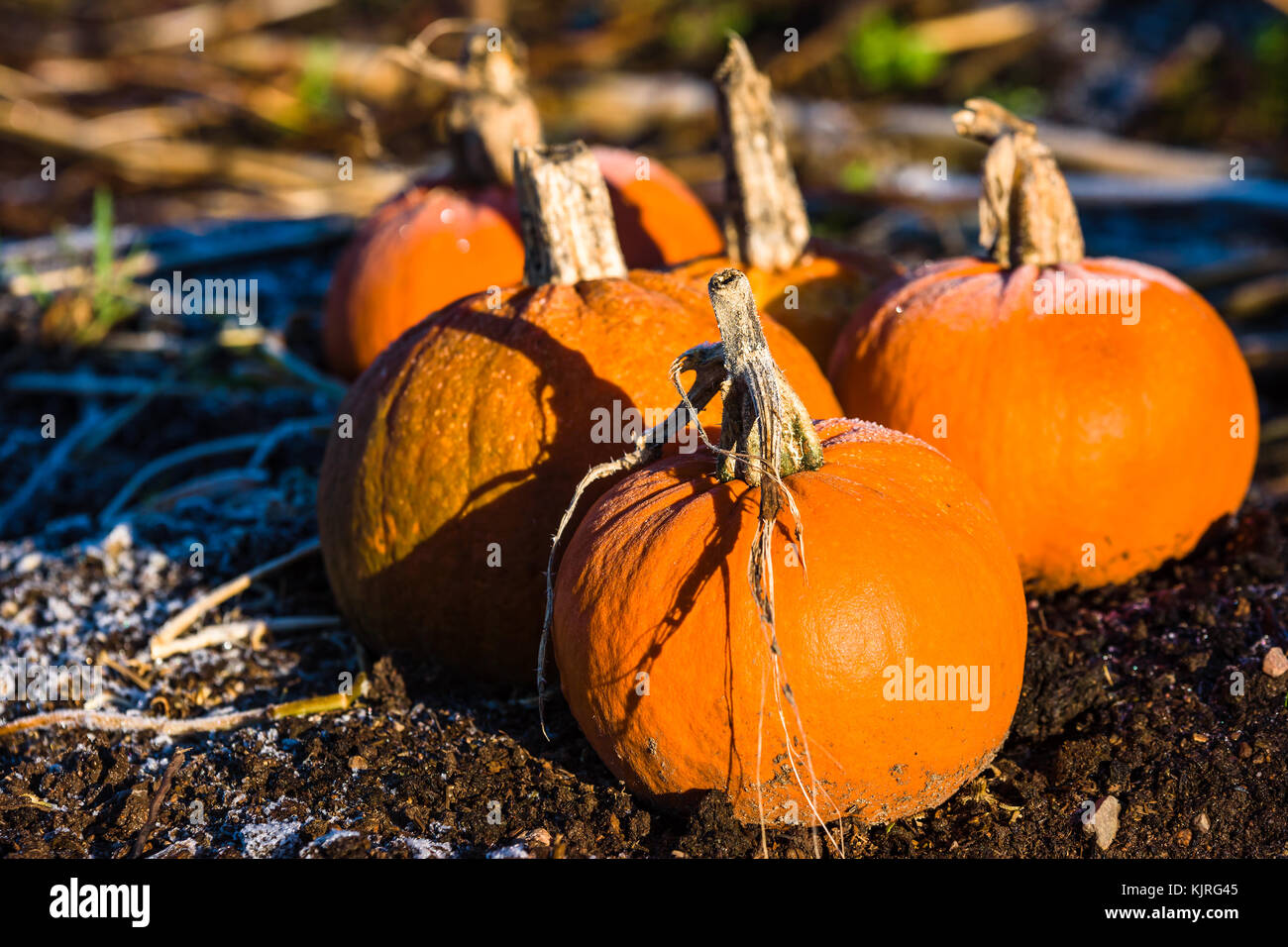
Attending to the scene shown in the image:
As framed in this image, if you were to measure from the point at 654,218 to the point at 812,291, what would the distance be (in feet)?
2.76

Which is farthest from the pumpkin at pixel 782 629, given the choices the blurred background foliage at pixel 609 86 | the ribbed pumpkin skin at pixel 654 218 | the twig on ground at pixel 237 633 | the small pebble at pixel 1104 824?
the blurred background foliage at pixel 609 86

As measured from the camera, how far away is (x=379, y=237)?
15.9ft

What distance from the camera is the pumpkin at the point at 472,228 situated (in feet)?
14.9

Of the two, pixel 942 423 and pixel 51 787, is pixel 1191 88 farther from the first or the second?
pixel 51 787

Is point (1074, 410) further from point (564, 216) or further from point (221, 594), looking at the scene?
point (221, 594)

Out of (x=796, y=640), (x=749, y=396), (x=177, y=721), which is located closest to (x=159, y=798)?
(x=177, y=721)

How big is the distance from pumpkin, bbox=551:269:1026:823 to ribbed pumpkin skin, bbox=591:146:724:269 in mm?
1829

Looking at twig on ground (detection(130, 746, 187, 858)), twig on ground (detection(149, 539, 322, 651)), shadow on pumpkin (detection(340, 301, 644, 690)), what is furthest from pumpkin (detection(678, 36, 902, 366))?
twig on ground (detection(130, 746, 187, 858))

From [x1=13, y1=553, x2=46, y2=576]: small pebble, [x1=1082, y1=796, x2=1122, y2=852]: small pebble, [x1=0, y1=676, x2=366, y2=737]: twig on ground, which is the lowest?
[x1=1082, y1=796, x2=1122, y2=852]: small pebble

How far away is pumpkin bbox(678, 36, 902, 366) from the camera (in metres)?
3.99

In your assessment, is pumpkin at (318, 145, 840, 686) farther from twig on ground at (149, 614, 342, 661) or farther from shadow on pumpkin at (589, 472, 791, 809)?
shadow on pumpkin at (589, 472, 791, 809)

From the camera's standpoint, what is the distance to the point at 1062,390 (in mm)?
3387

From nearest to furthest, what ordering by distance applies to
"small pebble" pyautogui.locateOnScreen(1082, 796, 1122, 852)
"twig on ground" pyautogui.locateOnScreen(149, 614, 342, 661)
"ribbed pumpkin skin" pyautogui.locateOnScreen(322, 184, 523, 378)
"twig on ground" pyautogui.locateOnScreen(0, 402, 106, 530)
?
"small pebble" pyautogui.locateOnScreen(1082, 796, 1122, 852)
"twig on ground" pyautogui.locateOnScreen(149, 614, 342, 661)
"ribbed pumpkin skin" pyautogui.locateOnScreen(322, 184, 523, 378)
"twig on ground" pyautogui.locateOnScreen(0, 402, 106, 530)
